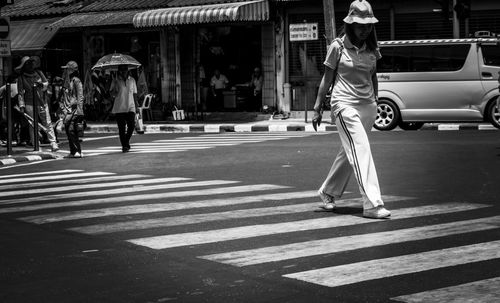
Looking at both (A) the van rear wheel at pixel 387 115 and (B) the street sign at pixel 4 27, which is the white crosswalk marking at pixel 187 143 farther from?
(B) the street sign at pixel 4 27

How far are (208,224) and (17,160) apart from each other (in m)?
10.3

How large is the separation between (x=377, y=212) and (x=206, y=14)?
21837mm

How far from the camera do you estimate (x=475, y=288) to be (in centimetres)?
604

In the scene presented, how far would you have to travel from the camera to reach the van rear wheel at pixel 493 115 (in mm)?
22297

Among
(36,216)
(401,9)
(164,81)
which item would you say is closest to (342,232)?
(36,216)

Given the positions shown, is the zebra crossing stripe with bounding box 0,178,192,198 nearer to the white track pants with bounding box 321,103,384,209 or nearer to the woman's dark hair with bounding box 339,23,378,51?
the white track pants with bounding box 321,103,384,209

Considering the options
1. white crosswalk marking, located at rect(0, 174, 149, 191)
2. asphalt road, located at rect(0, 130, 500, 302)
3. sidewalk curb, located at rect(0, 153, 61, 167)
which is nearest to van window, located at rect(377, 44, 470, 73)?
asphalt road, located at rect(0, 130, 500, 302)

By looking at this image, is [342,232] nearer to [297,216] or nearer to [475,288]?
[297,216]

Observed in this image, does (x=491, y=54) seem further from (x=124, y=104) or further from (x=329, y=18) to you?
(x=124, y=104)

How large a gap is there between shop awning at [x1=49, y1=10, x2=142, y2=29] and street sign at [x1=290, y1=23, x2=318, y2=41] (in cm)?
692

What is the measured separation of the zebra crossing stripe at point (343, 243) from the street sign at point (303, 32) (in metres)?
19.1

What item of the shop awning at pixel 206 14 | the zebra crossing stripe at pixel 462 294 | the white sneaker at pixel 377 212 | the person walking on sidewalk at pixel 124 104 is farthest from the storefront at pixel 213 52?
the zebra crossing stripe at pixel 462 294

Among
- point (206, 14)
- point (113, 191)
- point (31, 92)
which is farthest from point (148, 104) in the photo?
point (113, 191)

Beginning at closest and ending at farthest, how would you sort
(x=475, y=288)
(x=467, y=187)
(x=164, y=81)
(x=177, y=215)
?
1. (x=475, y=288)
2. (x=177, y=215)
3. (x=467, y=187)
4. (x=164, y=81)
